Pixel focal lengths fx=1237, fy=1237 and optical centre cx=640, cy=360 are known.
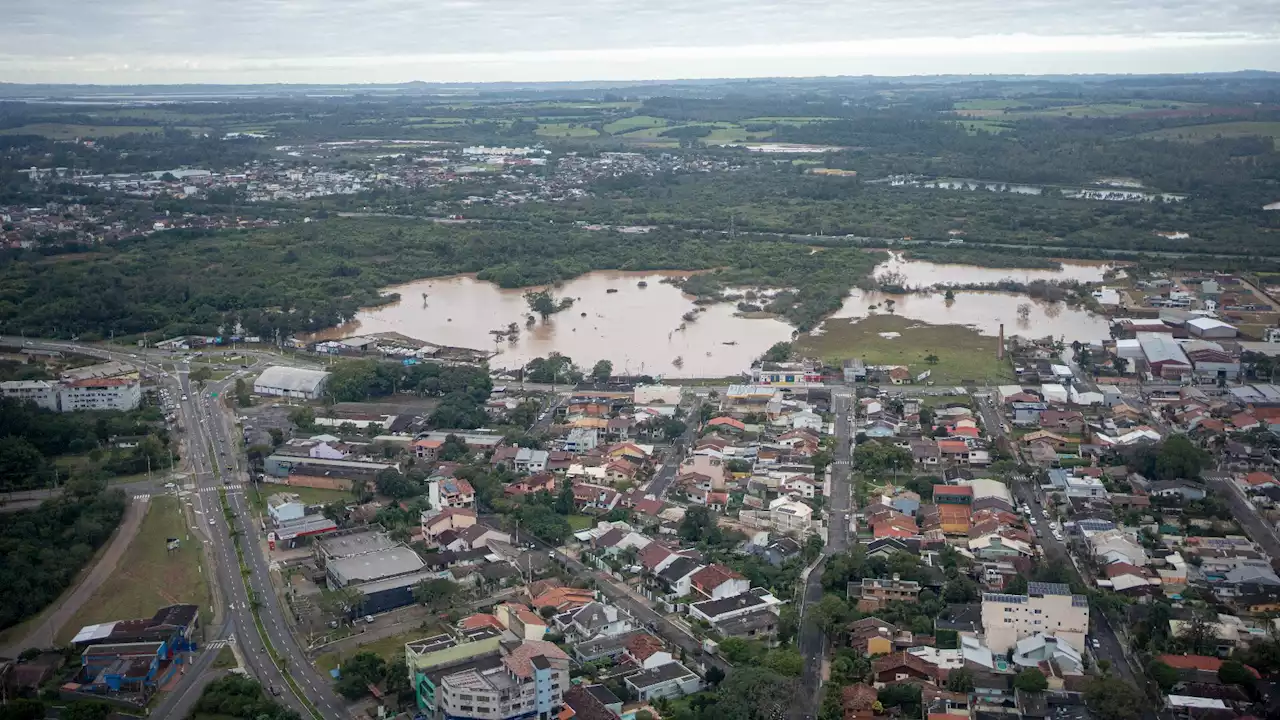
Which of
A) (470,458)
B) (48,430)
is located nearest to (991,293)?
(470,458)

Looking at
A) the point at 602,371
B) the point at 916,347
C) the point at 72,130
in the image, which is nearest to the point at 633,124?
the point at 72,130

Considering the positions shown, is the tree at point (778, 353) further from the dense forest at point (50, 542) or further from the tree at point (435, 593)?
the dense forest at point (50, 542)

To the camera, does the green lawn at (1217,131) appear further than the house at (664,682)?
Yes

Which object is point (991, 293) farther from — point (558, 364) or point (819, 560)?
point (819, 560)

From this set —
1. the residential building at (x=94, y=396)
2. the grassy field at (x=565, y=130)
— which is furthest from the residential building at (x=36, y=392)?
the grassy field at (x=565, y=130)

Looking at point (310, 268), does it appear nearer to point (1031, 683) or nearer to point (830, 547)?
point (830, 547)

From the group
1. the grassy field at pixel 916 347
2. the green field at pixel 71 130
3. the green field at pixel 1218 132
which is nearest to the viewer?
the grassy field at pixel 916 347

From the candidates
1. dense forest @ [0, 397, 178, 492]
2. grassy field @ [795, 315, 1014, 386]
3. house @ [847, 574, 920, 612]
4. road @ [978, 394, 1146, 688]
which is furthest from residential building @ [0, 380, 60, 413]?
road @ [978, 394, 1146, 688]
